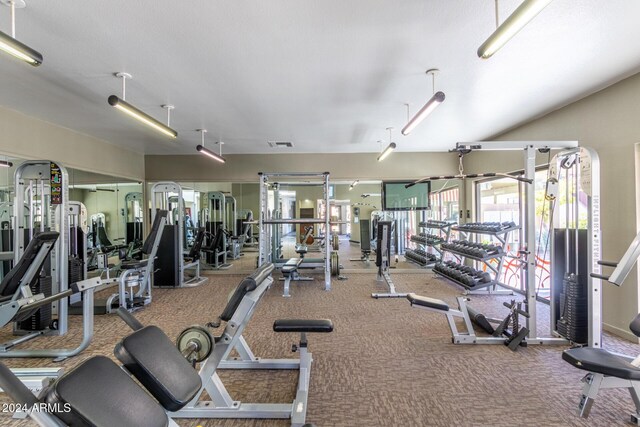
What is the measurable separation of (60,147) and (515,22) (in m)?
5.92

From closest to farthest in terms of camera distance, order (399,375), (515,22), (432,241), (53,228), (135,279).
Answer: (515,22) < (399,375) < (53,228) < (135,279) < (432,241)

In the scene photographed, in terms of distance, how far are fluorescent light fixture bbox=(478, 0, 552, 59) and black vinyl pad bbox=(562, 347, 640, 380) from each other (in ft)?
6.83

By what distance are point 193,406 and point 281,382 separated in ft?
2.09

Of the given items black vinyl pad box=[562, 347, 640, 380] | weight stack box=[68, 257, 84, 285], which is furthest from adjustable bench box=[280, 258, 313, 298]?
black vinyl pad box=[562, 347, 640, 380]

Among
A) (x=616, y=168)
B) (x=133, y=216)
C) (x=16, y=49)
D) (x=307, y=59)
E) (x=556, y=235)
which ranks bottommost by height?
(x=556, y=235)

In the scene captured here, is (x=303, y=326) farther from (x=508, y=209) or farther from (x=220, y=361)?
(x=508, y=209)

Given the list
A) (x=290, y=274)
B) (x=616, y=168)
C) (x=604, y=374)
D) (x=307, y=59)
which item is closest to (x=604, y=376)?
(x=604, y=374)

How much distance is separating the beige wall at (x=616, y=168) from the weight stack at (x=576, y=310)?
831mm

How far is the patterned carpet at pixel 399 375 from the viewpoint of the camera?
1928 millimetres

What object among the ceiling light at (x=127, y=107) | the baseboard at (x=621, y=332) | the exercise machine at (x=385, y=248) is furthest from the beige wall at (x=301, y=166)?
the baseboard at (x=621, y=332)

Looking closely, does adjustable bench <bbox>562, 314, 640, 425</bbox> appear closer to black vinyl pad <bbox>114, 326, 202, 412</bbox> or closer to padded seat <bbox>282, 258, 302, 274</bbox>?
black vinyl pad <bbox>114, 326, 202, 412</bbox>

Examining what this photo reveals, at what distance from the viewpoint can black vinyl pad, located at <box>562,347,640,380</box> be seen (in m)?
1.79

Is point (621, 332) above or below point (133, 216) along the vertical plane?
below

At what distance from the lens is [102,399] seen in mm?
976
